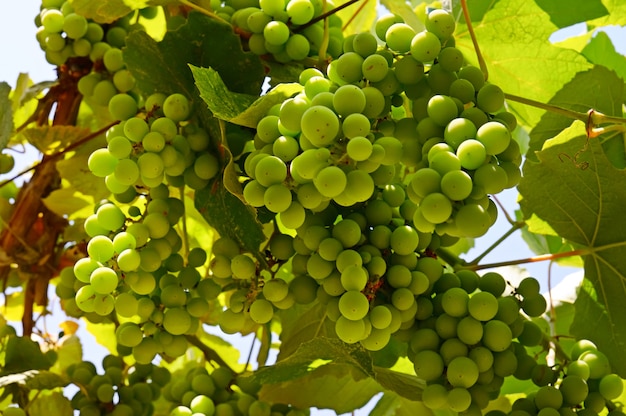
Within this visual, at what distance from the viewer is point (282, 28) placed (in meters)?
0.86

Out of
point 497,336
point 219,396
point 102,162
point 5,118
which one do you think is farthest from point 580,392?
point 5,118

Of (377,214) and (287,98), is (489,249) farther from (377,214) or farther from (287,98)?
(287,98)

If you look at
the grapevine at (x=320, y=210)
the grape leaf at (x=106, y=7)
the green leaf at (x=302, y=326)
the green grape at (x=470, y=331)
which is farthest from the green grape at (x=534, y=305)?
the grape leaf at (x=106, y=7)

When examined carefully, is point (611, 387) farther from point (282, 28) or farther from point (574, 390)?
point (282, 28)

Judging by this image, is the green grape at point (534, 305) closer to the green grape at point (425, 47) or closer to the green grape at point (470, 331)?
the green grape at point (470, 331)

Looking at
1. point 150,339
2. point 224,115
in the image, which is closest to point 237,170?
point 224,115

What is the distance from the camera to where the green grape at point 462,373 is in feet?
2.39

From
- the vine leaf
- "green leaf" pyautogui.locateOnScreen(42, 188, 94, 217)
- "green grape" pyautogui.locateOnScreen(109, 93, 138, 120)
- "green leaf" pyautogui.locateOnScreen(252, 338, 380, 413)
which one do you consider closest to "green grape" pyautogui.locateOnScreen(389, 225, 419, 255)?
"green leaf" pyautogui.locateOnScreen(252, 338, 380, 413)

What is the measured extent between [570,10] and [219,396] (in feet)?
2.19

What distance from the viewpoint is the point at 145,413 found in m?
1.02

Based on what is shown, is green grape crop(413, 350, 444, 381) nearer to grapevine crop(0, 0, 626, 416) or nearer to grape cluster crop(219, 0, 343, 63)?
grapevine crop(0, 0, 626, 416)

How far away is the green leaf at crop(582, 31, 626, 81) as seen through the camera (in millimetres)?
1065

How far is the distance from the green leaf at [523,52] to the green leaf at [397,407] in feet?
1.30

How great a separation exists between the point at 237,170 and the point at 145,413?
0.41m
